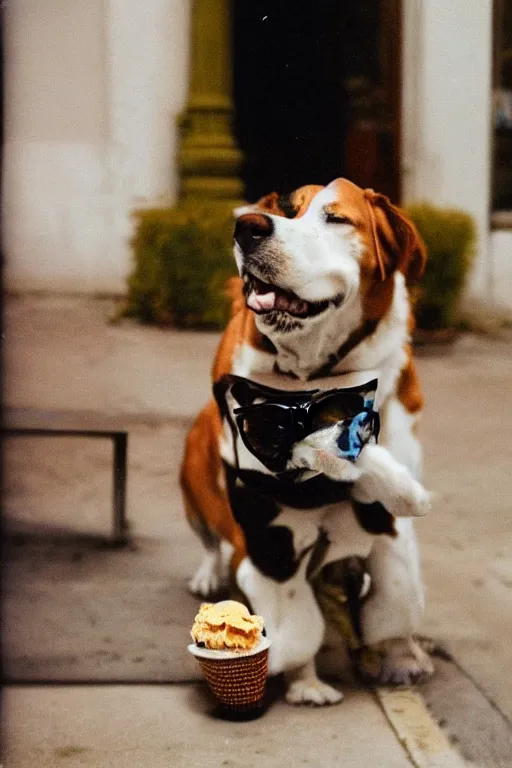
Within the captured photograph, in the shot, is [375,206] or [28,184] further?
[28,184]

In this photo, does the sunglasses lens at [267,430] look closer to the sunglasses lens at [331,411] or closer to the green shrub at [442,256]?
the sunglasses lens at [331,411]

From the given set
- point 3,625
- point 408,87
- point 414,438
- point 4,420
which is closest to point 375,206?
point 414,438

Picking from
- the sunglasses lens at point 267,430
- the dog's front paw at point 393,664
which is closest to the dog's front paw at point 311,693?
the dog's front paw at point 393,664

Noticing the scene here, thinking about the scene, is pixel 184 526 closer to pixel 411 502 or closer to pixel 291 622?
pixel 291 622

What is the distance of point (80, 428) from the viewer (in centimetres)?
291

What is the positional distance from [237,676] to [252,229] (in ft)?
2.94

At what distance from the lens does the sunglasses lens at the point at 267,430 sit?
2.17 m

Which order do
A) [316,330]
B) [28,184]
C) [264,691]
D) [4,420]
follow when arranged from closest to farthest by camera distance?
[316,330], [264,691], [28,184], [4,420]

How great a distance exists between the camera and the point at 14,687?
2.48m

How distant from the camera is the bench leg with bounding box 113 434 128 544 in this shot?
2.96 m

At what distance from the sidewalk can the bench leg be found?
1.7 inches

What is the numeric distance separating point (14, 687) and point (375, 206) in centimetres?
132

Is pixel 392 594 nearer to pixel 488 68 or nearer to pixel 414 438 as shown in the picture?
pixel 414 438

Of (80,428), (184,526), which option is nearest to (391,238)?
(80,428)
